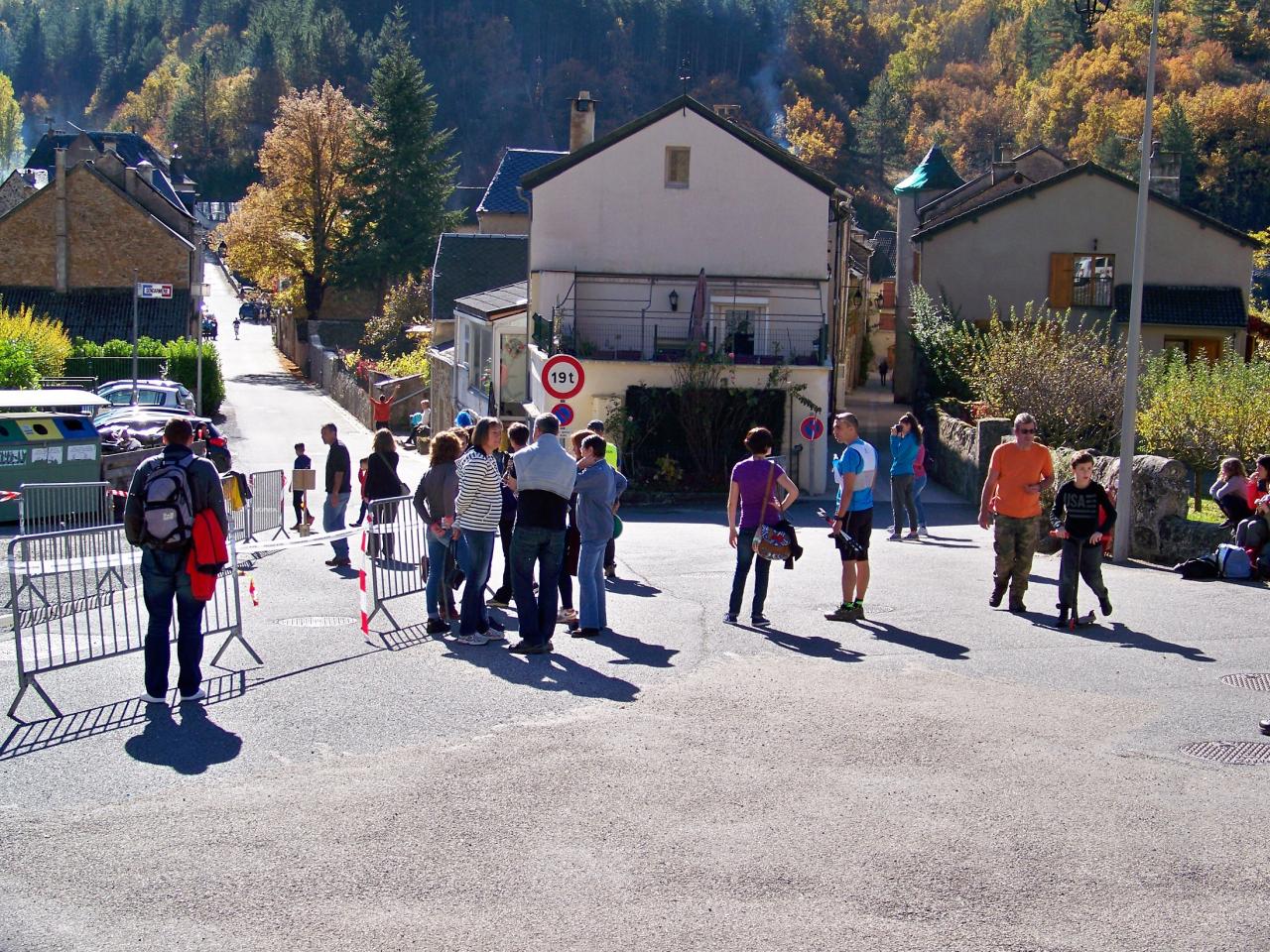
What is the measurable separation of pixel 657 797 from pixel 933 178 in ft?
160

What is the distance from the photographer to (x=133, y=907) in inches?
230

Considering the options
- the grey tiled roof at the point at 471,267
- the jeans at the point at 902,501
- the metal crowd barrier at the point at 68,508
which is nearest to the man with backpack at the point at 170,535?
the metal crowd barrier at the point at 68,508

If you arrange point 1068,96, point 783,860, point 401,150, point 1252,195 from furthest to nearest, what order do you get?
point 1068,96
point 1252,195
point 401,150
point 783,860

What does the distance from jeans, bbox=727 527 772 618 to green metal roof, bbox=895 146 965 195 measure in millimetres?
42623

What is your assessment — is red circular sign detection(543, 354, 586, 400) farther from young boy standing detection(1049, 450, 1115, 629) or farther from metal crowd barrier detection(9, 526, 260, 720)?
young boy standing detection(1049, 450, 1115, 629)

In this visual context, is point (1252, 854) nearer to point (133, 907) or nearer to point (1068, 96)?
point (133, 907)

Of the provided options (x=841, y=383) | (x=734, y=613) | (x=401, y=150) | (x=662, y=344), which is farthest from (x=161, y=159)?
(x=734, y=613)

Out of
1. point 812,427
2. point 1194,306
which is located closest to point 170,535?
point 812,427

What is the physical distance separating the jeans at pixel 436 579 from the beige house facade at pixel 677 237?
764 inches

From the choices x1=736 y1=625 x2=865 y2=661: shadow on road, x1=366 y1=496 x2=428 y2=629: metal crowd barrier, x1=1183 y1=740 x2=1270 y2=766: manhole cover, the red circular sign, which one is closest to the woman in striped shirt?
x1=366 y1=496 x2=428 y2=629: metal crowd barrier

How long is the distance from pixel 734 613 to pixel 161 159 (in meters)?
122

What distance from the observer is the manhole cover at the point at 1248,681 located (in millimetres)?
9867

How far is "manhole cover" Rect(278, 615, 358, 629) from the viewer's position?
11.9 m

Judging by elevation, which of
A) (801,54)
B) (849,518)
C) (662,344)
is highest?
(801,54)
